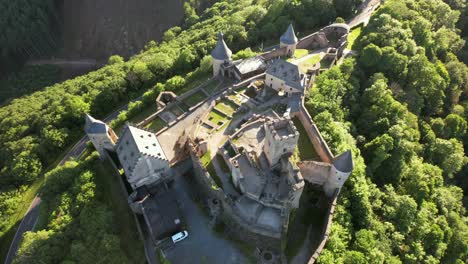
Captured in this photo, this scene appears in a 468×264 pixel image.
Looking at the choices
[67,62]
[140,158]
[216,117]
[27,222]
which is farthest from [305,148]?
[67,62]

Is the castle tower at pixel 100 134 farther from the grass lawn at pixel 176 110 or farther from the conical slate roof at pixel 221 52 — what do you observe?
the conical slate roof at pixel 221 52

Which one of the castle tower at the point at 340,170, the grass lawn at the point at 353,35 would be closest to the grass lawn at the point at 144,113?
the castle tower at the point at 340,170

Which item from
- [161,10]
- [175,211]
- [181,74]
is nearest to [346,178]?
[175,211]

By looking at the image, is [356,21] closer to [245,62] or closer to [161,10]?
[245,62]

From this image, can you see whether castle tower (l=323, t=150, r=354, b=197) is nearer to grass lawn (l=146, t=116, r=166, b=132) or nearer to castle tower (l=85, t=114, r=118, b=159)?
grass lawn (l=146, t=116, r=166, b=132)

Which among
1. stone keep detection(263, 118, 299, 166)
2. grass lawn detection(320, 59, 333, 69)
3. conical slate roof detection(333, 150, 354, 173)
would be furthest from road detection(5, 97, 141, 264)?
grass lawn detection(320, 59, 333, 69)

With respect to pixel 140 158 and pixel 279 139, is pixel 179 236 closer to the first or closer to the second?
pixel 140 158
